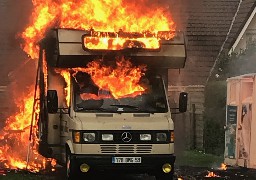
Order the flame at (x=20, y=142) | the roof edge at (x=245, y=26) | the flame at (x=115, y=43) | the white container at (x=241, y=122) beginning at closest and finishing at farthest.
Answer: the flame at (x=115, y=43) < the white container at (x=241, y=122) < the flame at (x=20, y=142) < the roof edge at (x=245, y=26)

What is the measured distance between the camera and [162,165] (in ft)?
39.0

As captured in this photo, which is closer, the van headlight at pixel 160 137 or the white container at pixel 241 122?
the van headlight at pixel 160 137

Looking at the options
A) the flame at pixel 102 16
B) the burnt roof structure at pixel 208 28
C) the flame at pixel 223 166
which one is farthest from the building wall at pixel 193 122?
the flame at pixel 102 16

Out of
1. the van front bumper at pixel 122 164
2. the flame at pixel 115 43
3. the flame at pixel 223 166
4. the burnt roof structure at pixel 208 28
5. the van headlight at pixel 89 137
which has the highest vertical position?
the burnt roof structure at pixel 208 28

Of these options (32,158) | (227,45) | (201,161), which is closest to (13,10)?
(32,158)

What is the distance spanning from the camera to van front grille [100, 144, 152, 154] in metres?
11.7

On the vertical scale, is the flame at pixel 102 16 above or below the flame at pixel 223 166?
above

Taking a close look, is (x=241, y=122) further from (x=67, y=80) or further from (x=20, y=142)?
(x=20, y=142)

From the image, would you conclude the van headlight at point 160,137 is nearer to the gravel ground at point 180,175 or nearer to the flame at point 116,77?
the flame at point 116,77

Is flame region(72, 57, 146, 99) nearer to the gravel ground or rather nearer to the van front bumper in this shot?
the van front bumper

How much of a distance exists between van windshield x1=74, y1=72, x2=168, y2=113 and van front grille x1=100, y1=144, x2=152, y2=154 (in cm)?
75

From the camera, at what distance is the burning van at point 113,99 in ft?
38.4

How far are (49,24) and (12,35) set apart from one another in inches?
292

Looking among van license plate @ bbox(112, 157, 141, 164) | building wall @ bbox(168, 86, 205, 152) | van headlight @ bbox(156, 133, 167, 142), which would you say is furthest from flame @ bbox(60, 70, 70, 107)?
building wall @ bbox(168, 86, 205, 152)
